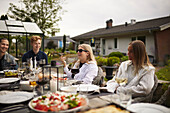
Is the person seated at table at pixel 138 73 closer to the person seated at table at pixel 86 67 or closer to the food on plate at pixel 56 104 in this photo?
the person seated at table at pixel 86 67

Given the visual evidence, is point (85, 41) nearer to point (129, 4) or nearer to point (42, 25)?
point (42, 25)

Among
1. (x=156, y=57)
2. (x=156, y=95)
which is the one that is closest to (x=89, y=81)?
(x=156, y=95)

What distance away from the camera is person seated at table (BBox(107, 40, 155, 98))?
1.93 m

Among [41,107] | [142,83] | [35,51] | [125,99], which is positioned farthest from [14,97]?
[35,51]

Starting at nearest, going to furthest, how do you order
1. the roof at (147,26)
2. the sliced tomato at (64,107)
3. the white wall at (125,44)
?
the sliced tomato at (64,107) → the roof at (147,26) → the white wall at (125,44)

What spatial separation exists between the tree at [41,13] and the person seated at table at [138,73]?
14.1m

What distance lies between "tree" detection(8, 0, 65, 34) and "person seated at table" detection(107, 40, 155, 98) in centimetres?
1413

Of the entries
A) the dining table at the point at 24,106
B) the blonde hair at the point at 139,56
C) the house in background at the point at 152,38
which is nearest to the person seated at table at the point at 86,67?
the blonde hair at the point at 139,56

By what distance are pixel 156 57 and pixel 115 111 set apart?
12378mm

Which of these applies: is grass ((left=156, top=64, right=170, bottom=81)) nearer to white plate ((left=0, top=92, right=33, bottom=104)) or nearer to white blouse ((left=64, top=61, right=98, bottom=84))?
white blouse ((left=64, top=61, right=98, bottom=84))

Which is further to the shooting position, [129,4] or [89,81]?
[129,4]

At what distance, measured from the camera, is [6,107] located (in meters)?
1.41

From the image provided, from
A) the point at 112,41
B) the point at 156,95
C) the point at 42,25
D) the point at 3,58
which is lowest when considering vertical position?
the point at 156,95

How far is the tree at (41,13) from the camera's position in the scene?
14.5m
